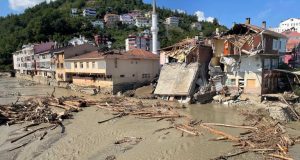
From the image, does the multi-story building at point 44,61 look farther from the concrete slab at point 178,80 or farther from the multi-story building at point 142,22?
the multi-story building at point 142,22

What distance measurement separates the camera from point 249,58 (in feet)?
104

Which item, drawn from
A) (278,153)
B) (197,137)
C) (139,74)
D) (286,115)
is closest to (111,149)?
(197,137)

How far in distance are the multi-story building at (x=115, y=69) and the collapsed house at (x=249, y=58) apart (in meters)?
12.2

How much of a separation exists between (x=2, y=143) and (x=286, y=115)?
2115 centimetres

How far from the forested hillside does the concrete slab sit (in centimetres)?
6917

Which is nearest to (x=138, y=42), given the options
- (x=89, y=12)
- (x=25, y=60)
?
(x=25, y=60)

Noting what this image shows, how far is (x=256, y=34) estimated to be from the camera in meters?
31.3

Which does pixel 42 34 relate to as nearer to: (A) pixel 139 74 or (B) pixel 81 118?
(A) pixel 139 74

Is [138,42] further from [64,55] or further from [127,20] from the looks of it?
[127,20]

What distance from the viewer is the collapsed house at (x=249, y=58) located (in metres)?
31.1

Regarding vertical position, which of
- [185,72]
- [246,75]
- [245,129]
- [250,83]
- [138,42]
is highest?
[138,42]

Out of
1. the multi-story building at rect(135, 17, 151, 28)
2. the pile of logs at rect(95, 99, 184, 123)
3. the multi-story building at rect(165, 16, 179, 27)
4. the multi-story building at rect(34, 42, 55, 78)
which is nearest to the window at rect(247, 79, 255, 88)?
the pile of logs at rect(95, 99, 184, 123)

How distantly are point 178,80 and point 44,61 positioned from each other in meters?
40.2

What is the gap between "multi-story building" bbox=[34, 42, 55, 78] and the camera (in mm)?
59094
